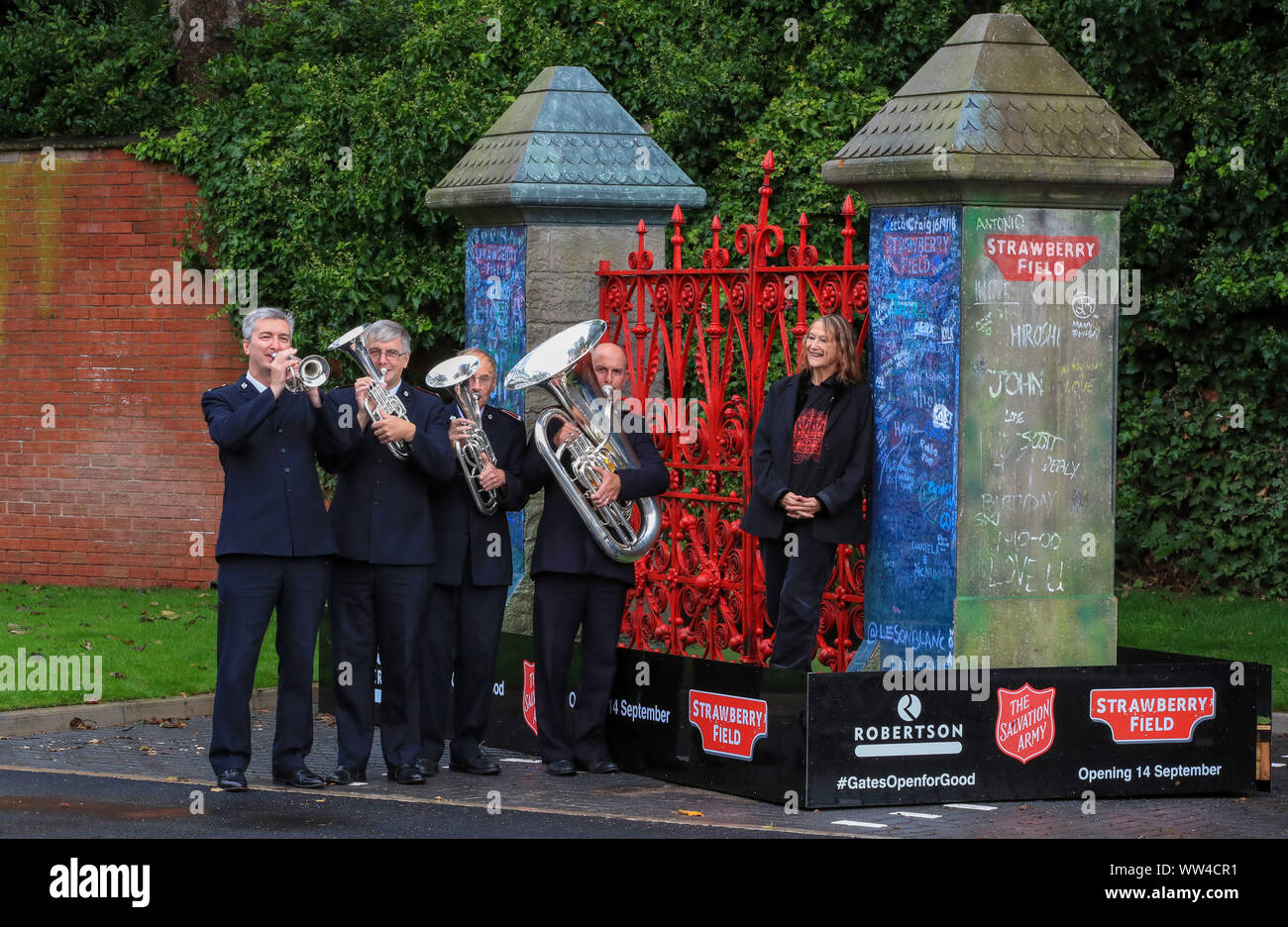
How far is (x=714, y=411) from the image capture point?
977 cm

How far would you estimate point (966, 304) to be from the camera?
27.9ft

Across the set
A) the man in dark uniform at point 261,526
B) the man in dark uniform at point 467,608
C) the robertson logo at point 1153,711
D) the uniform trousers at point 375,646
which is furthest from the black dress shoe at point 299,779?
the robertson logo at point 1153,711

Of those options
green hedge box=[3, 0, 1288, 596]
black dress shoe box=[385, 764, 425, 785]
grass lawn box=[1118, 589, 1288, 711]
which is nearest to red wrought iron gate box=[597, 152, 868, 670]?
black dress shoe box=[385, 764, 425, 785]

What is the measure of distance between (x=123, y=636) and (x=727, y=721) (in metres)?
5.60

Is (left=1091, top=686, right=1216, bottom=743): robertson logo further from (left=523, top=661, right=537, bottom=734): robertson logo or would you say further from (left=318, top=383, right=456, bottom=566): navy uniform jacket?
(left=318, top=383, right=456, bottom=566): navy uniform jacket

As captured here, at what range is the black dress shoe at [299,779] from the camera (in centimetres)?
871

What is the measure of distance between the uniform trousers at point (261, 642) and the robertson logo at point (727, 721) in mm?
1709

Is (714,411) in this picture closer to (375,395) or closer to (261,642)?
(375,395)

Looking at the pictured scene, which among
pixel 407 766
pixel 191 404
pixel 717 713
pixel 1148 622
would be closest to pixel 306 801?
pixel 407 766

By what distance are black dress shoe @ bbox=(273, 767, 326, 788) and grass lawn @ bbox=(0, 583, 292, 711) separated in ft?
7.42

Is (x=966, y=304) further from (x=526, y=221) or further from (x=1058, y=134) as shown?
(x=526, y=221)

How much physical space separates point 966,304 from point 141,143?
9180mm

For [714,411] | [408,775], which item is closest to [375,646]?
[408,775]

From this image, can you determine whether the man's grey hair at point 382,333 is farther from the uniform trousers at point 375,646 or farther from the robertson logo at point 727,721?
the robertson logo at point 727,721
